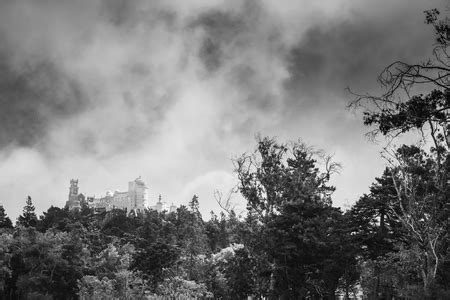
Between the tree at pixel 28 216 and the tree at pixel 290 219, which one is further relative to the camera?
the tree at pixel 28 216

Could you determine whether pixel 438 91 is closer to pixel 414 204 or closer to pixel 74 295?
pixel 414 204

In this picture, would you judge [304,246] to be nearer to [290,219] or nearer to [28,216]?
[290,219]

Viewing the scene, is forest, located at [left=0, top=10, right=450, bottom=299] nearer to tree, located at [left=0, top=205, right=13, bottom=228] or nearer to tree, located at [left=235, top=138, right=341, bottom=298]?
tree, located at [left=235, top=138, right=341, bottom=298]

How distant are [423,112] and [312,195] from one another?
1167 inches

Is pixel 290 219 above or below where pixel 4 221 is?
below

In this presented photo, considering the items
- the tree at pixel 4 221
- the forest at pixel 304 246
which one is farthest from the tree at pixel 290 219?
the tree at pixel 4 221

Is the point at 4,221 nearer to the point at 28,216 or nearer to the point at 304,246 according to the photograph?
the point at 28,216

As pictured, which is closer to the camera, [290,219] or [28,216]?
[290,219]

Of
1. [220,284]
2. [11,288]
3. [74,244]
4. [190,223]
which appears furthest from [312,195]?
[190,223]

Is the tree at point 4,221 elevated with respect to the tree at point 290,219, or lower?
elevated

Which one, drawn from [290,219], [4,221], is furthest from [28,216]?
[290,219]

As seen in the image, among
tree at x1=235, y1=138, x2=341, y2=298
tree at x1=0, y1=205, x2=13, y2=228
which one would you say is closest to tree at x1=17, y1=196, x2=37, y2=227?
tree at x1=0, y1=205, x2=13, y2=228

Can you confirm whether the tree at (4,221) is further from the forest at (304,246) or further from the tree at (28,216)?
the forest at (304,246)

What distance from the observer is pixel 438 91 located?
1031 cm
